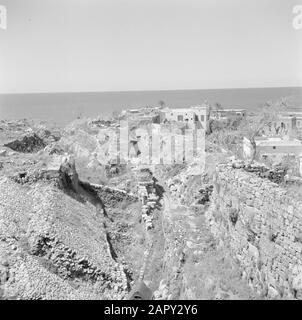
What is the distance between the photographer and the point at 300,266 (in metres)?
5.00

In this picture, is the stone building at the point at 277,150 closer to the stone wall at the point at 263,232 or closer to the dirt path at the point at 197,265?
the dirt path at the point at 197,265

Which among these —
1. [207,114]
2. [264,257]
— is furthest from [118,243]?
[207,114]

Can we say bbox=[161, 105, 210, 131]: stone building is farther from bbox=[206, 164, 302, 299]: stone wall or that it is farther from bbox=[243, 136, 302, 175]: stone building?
bbox=[206, 164, 302, 299]: stone wall

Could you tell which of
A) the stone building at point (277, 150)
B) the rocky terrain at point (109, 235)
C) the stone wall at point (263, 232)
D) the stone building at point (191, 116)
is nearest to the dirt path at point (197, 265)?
the rocky terrain at point (109, 235)

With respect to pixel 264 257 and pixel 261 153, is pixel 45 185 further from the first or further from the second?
pixel 261 153

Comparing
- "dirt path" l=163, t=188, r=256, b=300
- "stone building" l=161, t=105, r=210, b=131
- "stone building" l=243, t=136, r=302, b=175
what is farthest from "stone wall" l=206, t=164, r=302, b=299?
"stone building" l=161, t=105, r=210, b=131

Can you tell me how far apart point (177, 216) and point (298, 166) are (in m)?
5.57

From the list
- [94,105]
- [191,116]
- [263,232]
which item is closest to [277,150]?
[263,232]

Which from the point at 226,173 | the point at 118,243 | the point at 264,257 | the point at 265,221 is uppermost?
the point at 226,173

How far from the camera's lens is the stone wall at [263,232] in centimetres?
Answer: 517

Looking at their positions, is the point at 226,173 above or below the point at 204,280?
above

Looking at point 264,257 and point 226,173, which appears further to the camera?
point 226,173

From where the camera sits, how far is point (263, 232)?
5.91 m

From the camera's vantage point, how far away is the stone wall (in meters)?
5.17
